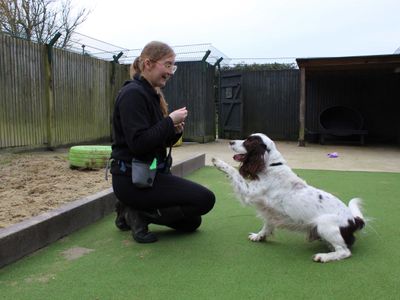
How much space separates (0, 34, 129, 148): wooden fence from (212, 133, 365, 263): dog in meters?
7.22

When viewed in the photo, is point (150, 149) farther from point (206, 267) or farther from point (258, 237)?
point (258, 237)

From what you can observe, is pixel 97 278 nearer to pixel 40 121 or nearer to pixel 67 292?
pixel 67 292

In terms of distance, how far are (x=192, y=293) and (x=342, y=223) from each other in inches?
55.9

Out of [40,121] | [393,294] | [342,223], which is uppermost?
[40,121]

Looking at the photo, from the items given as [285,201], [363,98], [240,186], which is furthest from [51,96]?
[363,98]

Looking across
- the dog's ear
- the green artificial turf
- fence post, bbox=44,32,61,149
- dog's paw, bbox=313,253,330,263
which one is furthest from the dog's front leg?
fence post, bbox=44,32,61,149

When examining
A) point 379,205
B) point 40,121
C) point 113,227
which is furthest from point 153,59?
point 40,121

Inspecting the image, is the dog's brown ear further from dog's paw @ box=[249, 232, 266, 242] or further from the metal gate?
the metal gate

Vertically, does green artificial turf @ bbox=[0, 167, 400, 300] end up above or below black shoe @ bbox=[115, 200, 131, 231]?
below

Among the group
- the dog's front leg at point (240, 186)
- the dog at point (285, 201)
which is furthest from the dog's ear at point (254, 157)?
the dog's front leg at point (240, 186)

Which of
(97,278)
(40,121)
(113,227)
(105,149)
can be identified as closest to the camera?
(97,278)

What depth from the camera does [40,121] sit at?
34.9 feet

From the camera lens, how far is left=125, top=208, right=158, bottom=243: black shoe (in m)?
3.91

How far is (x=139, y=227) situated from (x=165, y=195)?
38 centimetres
